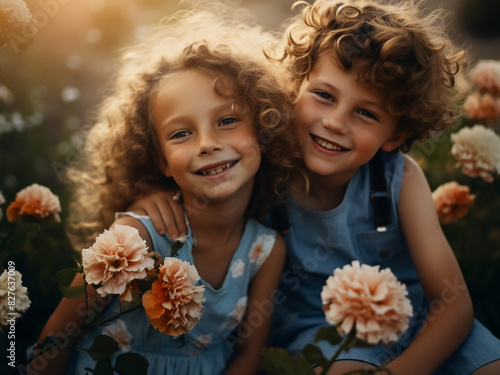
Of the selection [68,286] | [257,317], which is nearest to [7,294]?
[68,286]

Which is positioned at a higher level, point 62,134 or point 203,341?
point 203,341

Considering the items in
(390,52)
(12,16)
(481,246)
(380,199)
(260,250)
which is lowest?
(481,246)

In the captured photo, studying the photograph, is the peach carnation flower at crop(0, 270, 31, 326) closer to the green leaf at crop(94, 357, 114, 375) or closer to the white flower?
the green leaf at crop(94, 357, 114, 375)

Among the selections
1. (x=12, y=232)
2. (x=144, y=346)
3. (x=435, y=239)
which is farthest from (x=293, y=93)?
(x=12, y=232)

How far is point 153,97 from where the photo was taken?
5.29 ft

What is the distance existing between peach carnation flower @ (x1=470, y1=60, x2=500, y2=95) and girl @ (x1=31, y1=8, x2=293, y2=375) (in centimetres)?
122

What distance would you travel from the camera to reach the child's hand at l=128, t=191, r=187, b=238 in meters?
1.60

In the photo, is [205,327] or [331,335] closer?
[331,335]

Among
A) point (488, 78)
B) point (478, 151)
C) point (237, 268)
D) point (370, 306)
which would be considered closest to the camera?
point (370, 306)

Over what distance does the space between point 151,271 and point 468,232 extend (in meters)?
1.63

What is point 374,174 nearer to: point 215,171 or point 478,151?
point 478,151

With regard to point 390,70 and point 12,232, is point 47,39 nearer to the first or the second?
point 12,232

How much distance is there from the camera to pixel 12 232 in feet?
7.39

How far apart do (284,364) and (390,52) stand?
41.2 inches
